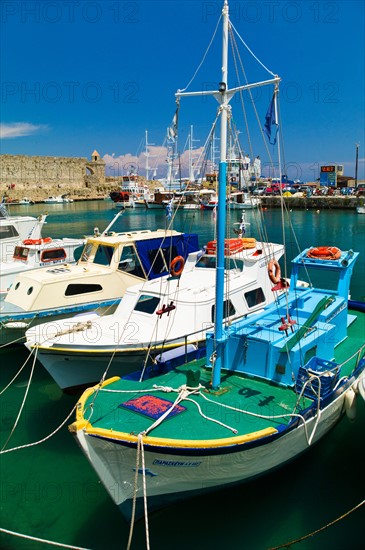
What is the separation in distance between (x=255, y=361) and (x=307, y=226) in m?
47.2

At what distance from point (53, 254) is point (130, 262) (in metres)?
5.06

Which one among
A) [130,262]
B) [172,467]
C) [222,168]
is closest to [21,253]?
[130,262]

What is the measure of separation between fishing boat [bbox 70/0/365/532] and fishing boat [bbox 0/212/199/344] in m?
5.12

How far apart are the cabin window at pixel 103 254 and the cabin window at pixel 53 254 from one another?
11.7 feet

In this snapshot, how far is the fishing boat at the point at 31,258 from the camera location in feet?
57.7

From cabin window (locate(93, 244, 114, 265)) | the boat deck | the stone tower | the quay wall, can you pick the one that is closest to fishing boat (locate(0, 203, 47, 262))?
cabin window (locate(93, 244, 114, 265))

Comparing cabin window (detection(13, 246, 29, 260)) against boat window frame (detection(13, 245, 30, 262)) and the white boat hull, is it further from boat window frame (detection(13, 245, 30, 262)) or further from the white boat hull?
the white boat hull

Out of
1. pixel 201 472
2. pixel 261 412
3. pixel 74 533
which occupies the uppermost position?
pixel 261 412

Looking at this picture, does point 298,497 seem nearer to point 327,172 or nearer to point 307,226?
point 307,226

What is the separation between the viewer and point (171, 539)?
23.2 ft

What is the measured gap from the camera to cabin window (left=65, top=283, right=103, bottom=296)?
14.4 meters

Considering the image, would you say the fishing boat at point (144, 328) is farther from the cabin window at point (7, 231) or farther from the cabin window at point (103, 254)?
the cabin window at point (7, 231)

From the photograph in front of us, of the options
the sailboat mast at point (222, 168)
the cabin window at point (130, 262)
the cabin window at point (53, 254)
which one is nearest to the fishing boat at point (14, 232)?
the cabin window at point (53, 254)

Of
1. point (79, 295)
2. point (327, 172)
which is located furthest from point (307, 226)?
point (327, 172)
